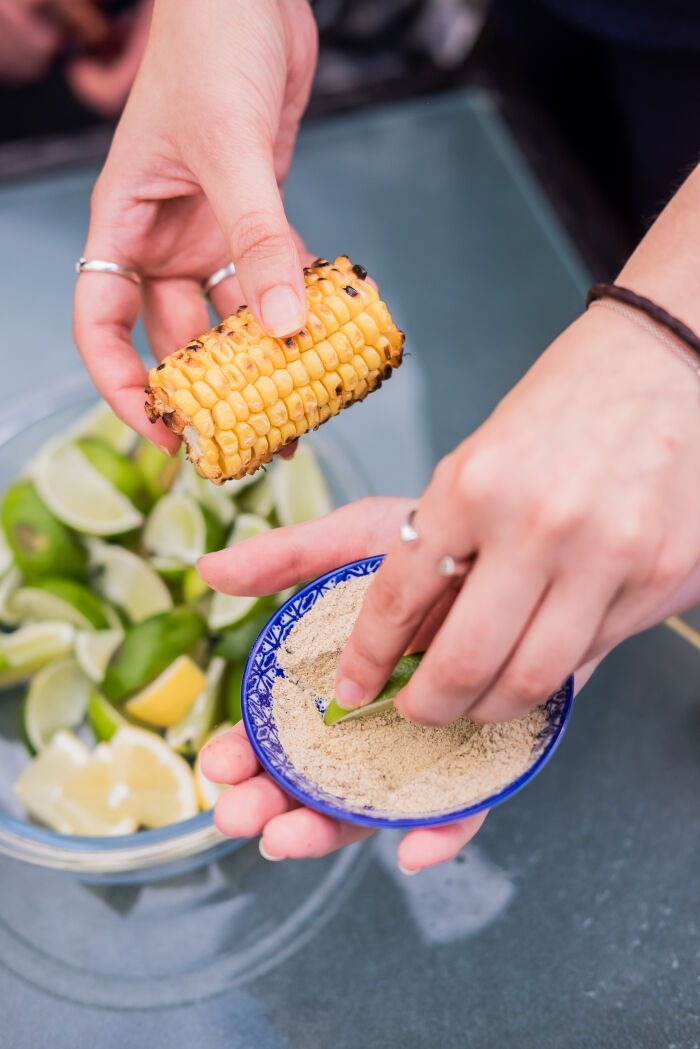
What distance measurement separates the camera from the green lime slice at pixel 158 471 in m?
1.42

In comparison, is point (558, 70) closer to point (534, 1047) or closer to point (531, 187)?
point (531, 187)

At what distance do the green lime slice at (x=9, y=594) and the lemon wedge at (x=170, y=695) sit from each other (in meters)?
0.29

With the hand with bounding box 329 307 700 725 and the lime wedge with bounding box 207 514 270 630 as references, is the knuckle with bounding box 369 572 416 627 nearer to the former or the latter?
the hand with bounding box 329 307 700 725

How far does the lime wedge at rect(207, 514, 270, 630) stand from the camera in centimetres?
123

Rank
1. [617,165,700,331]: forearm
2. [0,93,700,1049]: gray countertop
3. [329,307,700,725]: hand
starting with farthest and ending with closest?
[0,93,700,1049]: gray countertop → [617,165,700,331]: forearm → [329,307,700,725]: hand

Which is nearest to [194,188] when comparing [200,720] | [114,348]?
[114,348]

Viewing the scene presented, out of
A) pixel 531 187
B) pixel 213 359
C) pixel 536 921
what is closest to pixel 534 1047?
pixel 536 921

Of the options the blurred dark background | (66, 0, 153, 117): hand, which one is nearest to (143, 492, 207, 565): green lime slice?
the blurred dark background

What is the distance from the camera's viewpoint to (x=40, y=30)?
2314 millimetres

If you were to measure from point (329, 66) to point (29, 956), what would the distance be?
2.52 meters

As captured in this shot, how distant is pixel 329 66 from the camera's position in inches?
102

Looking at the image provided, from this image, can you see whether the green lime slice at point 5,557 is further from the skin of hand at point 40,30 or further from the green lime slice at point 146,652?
the skin of hand at point 40,30

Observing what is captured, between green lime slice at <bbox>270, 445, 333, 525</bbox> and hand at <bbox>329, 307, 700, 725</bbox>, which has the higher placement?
hand at <bbox>329, 307, 700, 725</bbox>

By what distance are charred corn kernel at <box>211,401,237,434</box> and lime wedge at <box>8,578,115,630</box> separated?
15.9 inches
